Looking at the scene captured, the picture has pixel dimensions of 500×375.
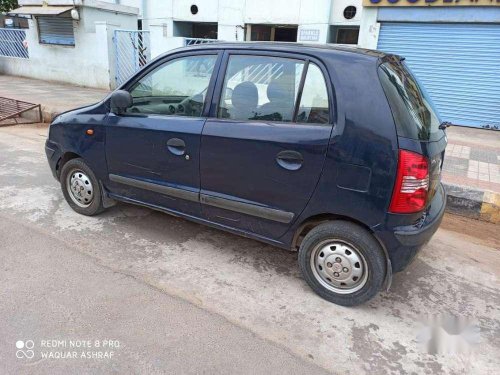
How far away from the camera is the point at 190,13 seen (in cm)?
1614

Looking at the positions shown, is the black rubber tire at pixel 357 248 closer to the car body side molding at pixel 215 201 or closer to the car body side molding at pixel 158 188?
the car body side molding at pixel 215 201

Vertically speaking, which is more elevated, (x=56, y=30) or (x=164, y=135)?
(x=56, y=30)

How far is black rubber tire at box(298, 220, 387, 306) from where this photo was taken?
2.62 m

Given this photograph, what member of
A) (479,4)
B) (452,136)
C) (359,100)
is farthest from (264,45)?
(479,4)

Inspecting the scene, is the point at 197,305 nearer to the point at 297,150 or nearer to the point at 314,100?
the point at 297,150

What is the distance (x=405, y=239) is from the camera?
2.53 meters

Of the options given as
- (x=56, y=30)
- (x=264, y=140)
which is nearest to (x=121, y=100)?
(x=264, y=140)

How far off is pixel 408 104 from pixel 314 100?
2.04 ft

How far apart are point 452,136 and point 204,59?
23.3 feet

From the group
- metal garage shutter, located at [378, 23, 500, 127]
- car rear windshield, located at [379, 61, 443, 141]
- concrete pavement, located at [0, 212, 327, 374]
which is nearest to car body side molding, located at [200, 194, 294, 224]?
concrete pavement, located at [0, 212, 327, 374]

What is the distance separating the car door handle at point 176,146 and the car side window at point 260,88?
0.39 meters

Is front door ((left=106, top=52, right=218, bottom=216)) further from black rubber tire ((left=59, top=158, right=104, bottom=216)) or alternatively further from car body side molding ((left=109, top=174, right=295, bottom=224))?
black rubber tire ((left=59, top=158, right=104, bottom=216))

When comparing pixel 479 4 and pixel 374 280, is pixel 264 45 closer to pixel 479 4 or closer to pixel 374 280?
pixel 374 280

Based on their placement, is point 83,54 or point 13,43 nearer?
point 83,54
